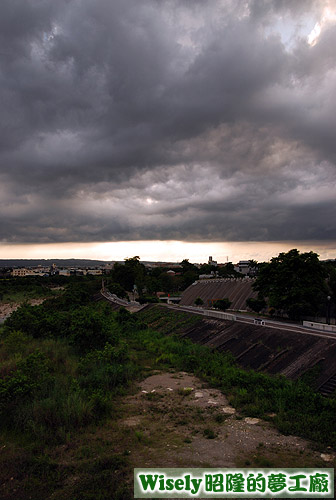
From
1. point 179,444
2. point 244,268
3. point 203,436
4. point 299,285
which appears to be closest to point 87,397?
point 179,444

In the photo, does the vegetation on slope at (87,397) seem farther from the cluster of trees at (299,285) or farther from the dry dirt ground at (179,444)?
the cluster of trees at (299,285)

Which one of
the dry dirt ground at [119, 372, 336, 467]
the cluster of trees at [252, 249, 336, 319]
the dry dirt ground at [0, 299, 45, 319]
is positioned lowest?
the dry dirt ground at [0, 299, 45, 319]

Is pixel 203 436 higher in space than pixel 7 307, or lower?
higher

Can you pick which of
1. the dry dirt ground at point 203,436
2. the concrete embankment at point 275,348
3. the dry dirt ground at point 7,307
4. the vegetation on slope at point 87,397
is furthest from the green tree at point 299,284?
the dry dirt ground at point 7,307

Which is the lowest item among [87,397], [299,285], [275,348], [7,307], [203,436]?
[7,307]

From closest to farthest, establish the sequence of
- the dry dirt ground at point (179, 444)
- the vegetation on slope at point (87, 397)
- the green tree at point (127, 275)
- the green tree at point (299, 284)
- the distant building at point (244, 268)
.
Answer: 1. the vegetation on slope at point (87, 397)
2. the dry dirt ground at point (179, 444)
3. the green tree at point (299, 284)
4. the green tree at point (127, 275)
5. the distant building at point (244, 268)

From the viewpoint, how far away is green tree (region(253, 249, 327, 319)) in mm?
39562

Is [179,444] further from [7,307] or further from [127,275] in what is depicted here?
[127,275]

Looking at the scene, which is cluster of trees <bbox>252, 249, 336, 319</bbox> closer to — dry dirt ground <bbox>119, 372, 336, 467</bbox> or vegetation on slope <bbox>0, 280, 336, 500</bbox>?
vegetation on slope <bbox>0, 280, 336, 500</bbox>

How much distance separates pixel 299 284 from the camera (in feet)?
131

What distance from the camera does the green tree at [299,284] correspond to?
130 feet

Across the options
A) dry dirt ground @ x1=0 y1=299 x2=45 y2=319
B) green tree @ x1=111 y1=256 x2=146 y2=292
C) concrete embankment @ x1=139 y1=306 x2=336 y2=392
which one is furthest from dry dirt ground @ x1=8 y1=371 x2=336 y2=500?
green tree @ x1=111 y1=256 x2=146 y2=292

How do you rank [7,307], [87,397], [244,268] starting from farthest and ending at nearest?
[244,268] → [7,307] → [87,397]

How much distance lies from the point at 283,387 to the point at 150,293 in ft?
239
